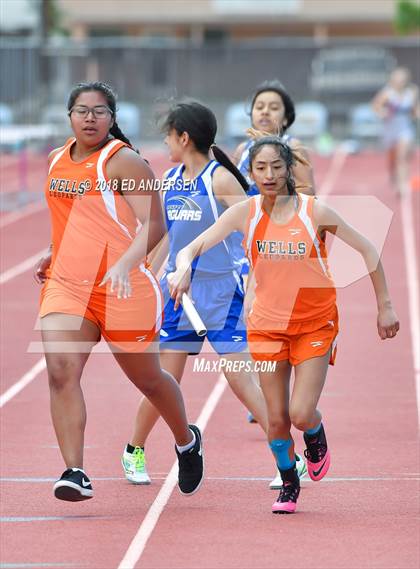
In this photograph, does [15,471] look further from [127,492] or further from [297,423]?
[297,423]

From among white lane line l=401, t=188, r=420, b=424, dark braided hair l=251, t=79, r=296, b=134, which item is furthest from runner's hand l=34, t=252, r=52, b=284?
white lane line l=401, t=188, r=420, b=424

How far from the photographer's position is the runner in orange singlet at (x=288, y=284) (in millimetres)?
6895

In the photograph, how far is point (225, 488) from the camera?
300 inches

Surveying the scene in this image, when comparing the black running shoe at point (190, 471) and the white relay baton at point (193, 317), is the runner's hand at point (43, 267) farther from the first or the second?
the black running shoe at point (190, 471)

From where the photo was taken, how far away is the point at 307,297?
7.00 meters

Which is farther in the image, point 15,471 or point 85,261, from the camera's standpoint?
point 15,471

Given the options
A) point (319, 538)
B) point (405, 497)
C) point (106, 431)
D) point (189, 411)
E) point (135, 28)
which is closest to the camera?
point (319, 538)

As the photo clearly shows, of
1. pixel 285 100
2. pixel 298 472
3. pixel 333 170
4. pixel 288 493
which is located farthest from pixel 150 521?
pixel 333 170

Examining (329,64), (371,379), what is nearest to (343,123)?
(329,64)

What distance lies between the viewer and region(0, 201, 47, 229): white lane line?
21984 mm

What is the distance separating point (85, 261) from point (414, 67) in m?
34.0

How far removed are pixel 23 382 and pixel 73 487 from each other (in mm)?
4139

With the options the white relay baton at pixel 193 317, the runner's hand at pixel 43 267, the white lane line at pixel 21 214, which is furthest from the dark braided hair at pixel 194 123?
the white lane line at pixel 21 214

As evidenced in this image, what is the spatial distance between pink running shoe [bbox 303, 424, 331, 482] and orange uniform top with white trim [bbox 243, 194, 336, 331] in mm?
602
